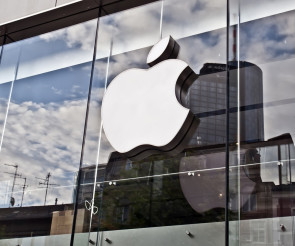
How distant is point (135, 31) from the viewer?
7301mm

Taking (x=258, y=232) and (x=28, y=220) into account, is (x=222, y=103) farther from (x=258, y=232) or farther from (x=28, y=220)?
(x=28, y=220)

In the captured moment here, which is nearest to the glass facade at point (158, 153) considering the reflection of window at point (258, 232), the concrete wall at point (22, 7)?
the reflection of window at point (258, 232)

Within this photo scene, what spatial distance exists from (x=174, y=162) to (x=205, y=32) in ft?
5.77

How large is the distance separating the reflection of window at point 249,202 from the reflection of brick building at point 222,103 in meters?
0.63

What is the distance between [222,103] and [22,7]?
4.02m

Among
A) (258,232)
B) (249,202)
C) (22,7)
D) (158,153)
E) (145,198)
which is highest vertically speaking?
(22,7)

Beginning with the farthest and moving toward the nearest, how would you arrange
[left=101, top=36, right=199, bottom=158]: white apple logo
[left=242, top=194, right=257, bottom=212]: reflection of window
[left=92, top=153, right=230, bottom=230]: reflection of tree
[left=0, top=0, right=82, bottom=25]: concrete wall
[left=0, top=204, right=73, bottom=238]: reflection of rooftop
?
[left=0, top=0, right=82, bottom=25]: concrete wall < [left=0, top=204, right=73, bottom=238]: reflection of rooftop < [left=101, top=36, right=199, bottom=158]: white apple logo < [left=92, top=153, right=230, bottom=230]: reflection of tree < [left=242, top=194, right=257, bottom=212]: reflection of window

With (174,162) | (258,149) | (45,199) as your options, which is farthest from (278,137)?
(45,199)

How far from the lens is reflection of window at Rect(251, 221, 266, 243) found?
509 centimetres

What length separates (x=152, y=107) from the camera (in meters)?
6.48

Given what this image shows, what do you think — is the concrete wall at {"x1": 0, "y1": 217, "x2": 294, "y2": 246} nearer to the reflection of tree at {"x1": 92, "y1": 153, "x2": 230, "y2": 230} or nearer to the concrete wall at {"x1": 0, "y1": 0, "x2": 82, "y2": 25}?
the reflection of tree at {"x1": 92, "y1": 153, "x2": 230, "y2": 230}

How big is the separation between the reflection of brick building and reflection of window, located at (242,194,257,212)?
0.63 meters

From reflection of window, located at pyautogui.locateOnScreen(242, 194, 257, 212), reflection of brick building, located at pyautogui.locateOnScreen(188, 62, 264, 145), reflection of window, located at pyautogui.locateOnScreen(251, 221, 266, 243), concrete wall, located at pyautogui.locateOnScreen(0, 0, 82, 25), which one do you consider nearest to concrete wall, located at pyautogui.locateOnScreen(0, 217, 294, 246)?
reflection of window, located at pyautogui.locateOnScreen(251, 221, 266, 243)

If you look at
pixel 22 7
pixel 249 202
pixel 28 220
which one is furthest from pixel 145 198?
pixel 22 7
